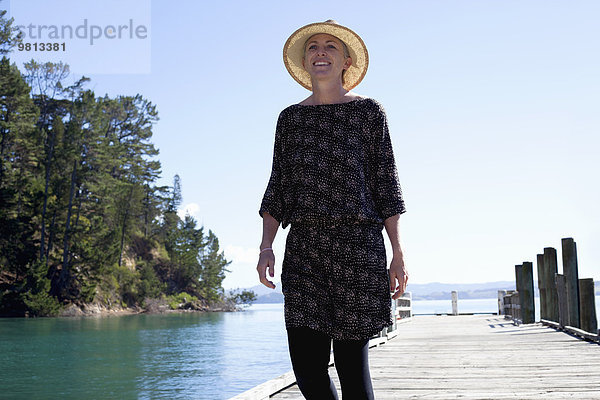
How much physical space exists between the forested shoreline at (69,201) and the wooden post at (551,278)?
37.8 metres

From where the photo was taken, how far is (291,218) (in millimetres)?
2338

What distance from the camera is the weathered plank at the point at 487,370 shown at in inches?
174

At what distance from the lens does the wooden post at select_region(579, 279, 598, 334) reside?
8602 millimetres

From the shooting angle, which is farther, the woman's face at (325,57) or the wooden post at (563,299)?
the wooden post at (563,299)

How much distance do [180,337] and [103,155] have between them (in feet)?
72.0

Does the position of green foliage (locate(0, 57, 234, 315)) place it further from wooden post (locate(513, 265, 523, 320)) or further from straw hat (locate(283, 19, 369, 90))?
straw hat (locate(283, 19, 369, 90))

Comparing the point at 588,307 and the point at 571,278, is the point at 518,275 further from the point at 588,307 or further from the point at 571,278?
the point at 588,307

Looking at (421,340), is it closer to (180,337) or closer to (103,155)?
(180,337)

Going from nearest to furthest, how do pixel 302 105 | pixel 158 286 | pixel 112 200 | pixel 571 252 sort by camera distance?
pixel 302 105 → pixel 571 252 → pixel 112 200 → pixel 158 286

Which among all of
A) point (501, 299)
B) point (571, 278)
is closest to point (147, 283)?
point (501, 299)

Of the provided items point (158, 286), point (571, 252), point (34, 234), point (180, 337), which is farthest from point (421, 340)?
point (158, 286)

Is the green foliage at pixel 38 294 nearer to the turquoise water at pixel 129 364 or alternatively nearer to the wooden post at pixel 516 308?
the turquoise water at pixel 129 364

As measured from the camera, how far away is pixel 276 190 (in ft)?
8.09

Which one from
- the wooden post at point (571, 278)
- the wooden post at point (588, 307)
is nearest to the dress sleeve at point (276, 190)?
the wooden post at point (588, 307)
